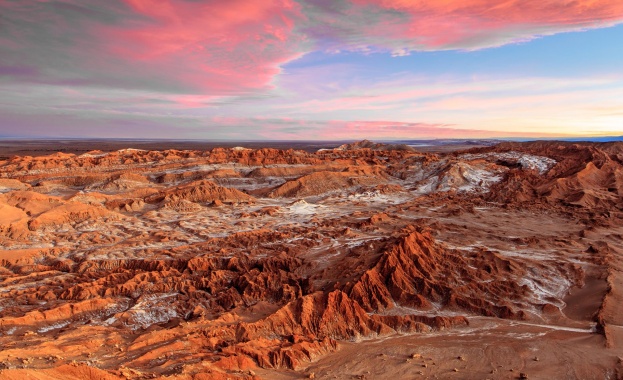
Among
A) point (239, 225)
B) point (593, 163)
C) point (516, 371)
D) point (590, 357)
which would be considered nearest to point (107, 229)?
point (239, 225)

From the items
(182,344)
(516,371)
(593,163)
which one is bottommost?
(516,371)

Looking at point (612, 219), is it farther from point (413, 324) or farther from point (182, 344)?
point (182, 344)

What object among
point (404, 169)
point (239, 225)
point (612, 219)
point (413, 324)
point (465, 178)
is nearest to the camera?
point (413, 324)

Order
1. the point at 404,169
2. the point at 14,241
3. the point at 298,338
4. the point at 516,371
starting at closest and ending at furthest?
the point at 516,371, the point at 298,338, the point at 14,241, the point at 404,169

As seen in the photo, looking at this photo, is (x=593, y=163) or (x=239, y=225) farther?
(x=593, y=163)

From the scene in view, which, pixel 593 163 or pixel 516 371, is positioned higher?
pixel 593 163

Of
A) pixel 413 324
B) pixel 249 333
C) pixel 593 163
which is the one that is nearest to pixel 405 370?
pixel 413 324
